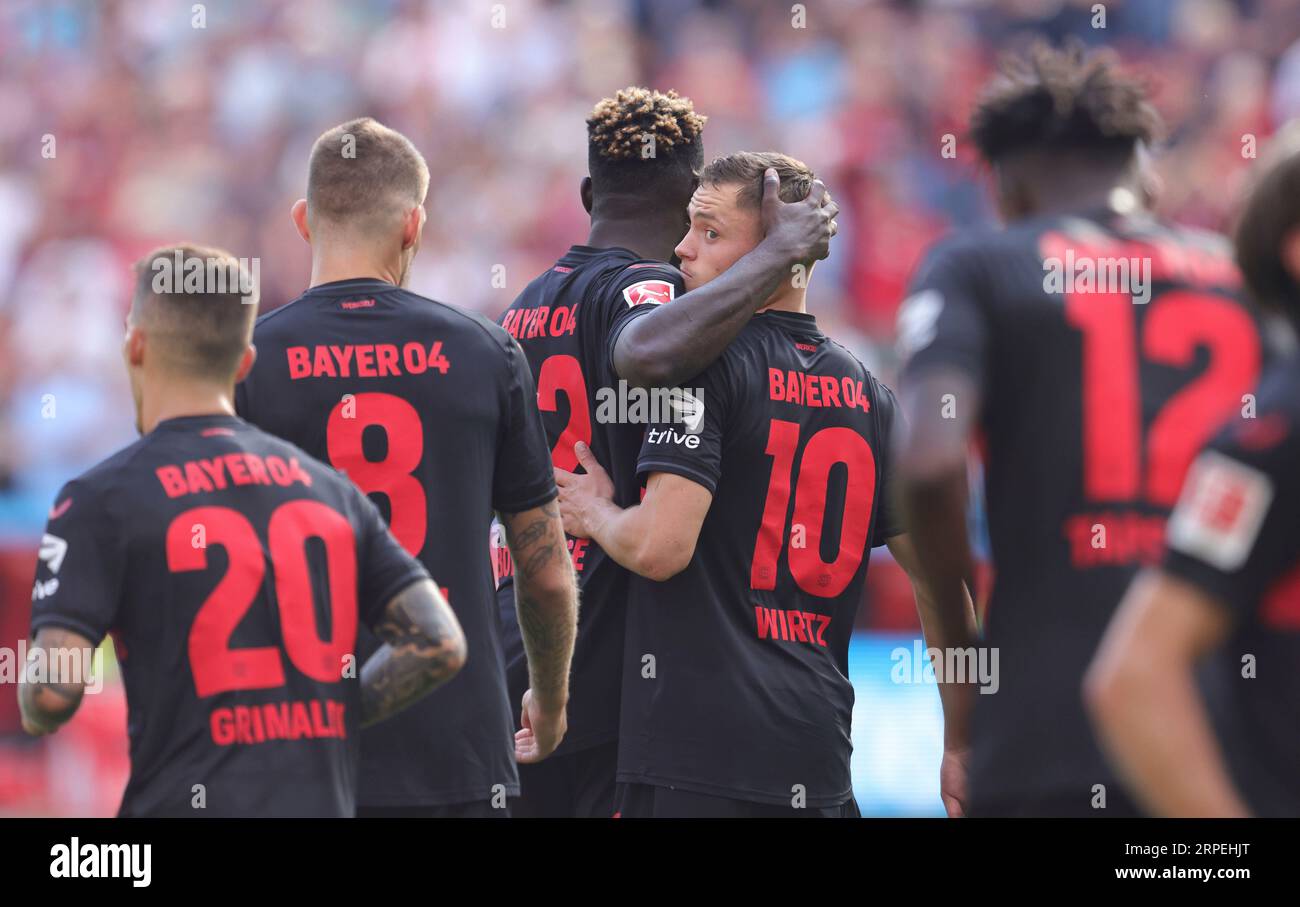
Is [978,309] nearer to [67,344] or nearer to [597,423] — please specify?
[597,423]

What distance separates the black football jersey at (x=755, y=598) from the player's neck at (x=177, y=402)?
1.35 meters

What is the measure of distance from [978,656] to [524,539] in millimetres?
1517

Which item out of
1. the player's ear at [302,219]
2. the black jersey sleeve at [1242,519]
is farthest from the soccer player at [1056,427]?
the player's ear at [302,219]

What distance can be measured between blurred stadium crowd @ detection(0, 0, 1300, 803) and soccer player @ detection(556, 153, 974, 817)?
7.52m

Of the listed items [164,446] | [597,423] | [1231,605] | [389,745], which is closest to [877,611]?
[597,423]

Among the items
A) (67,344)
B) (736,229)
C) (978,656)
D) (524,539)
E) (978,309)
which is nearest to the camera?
(978,309)

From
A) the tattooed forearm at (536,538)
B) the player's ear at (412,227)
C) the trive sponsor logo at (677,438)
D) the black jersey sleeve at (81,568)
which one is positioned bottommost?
the black jersey sleeve at (81,568)

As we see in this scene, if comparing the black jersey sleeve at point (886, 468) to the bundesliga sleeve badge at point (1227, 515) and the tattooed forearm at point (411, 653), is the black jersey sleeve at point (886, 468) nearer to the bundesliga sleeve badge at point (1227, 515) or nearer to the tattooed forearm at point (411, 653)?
the tattooed forearm at point (411, 653)

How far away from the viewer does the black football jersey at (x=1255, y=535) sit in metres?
2.59

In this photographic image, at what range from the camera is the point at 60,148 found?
14258 mm

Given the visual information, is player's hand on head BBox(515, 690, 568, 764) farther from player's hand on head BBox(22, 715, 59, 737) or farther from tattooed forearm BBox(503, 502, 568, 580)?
player's hand on head BBox(22, 715, 59, 737)

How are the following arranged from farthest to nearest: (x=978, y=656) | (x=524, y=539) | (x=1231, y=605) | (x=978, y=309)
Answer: (x=524, y=539)
(x=978, y=656)
(x=978, y=309)
(x=1231, y=605)

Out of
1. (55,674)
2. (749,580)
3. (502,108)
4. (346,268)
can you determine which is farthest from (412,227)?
(502,108)

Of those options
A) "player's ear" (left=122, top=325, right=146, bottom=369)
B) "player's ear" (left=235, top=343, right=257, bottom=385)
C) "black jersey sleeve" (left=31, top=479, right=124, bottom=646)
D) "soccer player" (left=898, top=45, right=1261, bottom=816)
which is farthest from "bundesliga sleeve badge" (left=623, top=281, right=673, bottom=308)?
"black jersey sleeve" (left=31, top=479, right=124, bottom=646)
